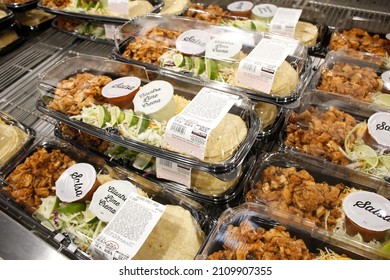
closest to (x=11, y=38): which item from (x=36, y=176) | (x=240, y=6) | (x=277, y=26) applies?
(x=36, y=176)

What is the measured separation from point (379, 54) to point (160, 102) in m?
1.54

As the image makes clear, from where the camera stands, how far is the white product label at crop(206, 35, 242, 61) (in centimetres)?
225

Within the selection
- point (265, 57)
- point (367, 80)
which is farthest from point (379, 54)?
point (265, 57)

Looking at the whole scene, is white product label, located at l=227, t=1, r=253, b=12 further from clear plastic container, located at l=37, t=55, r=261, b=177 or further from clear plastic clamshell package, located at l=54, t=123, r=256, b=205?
clear plastic clamshell package, located at l=54, t=123, r=256, b=205

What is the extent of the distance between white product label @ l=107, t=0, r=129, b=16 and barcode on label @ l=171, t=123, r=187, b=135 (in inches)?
60.0

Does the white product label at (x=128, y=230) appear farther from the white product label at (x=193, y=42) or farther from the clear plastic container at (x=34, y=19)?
the clear plastic container at (x=34, y=19)

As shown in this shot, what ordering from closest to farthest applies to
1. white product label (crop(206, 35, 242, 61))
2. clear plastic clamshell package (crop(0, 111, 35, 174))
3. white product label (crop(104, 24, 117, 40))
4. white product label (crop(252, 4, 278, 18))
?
clear plastic clamshell package (crop(0, 111, 35, 174)), white product label (crop(206, 35, 242, 61)), white product label (crop(252, 4, 278, 18)), white product label (crop(104, 24, 117, 40))

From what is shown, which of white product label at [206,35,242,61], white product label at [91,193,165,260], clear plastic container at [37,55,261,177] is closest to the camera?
white product label at [91,193,165,260]

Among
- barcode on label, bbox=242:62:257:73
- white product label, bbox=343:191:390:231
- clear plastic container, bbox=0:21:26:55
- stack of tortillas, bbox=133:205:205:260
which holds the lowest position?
stack of tortillas, bbox=133:205:205:260

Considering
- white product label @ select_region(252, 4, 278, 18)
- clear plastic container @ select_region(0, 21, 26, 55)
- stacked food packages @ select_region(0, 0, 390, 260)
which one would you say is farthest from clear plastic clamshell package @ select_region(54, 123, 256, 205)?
white product label @ select_region(252, 4, 278, 18)

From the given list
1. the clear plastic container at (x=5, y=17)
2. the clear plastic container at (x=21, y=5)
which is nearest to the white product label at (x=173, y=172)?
the clear plastic container at (x=5, y=17)

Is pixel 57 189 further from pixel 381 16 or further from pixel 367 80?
pixel 381 16

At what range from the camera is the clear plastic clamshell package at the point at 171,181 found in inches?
69.7

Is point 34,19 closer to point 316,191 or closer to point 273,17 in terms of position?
point 273,17
